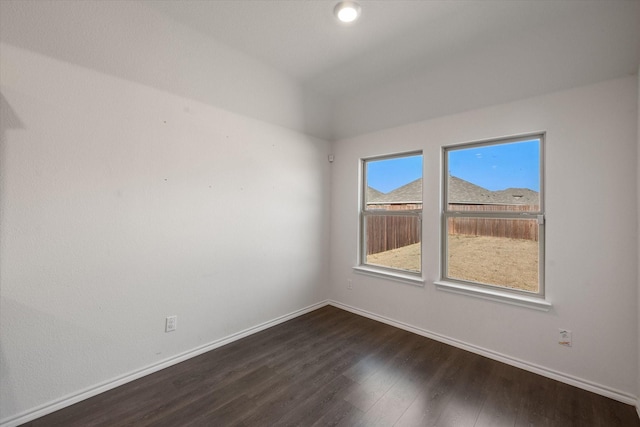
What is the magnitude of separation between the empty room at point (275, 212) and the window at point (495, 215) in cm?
2

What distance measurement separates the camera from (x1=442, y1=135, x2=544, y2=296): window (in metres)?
2.41

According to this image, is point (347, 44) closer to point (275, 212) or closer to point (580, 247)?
point (275, 212)

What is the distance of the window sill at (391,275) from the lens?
2953 mm

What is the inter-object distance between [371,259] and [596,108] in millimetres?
2535

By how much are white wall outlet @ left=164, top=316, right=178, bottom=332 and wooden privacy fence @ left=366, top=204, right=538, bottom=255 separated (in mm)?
2351

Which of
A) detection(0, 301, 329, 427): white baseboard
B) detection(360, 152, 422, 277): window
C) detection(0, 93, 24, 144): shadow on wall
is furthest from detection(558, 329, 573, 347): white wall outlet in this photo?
detection(0, 93, 24, 144): shadow on wall

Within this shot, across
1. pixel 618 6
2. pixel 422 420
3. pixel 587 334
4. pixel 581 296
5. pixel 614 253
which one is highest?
pixel 618 6

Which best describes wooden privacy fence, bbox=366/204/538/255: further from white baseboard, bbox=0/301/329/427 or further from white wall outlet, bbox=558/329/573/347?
white baseboard, bbox=0/301/329/427

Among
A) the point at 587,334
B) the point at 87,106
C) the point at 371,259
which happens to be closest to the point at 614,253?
the point at 587,334

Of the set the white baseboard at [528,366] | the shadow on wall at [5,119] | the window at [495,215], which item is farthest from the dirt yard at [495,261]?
the shadow on wall at [5,119]

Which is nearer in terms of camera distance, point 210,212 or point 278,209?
point 210,212

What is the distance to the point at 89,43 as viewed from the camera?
173cm

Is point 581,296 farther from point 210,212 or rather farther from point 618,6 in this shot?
point 210,212

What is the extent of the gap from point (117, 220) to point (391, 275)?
2.74 metres
